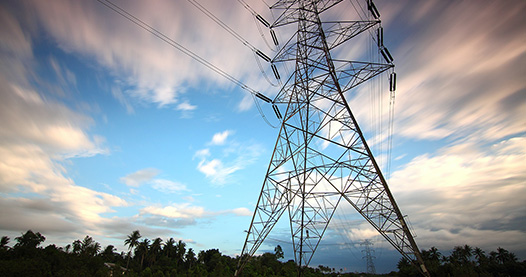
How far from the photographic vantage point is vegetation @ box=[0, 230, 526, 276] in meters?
30.7

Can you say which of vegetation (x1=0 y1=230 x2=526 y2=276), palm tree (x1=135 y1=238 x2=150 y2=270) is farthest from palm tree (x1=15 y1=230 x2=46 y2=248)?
palm tree (x1=135 y1=238 x2=150 y2=270)

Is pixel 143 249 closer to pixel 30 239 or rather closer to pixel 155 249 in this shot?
pixel 155 249

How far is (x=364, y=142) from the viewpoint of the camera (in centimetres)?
1501

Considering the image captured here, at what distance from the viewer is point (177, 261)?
6500 centimetres

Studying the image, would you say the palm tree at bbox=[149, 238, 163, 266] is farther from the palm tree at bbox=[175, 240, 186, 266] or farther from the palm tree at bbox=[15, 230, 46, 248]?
the palm tree at bbox=[15, 230, 46, 248]

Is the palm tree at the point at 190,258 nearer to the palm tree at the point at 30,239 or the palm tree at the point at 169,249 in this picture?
the palm tree at the point at 169,249

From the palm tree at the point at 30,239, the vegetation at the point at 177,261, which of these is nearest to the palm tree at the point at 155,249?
the vegetation at the point at 177,261

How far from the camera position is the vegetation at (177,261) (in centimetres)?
3073

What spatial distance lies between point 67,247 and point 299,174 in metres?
81.4

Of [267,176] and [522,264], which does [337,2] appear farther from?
[522,264]

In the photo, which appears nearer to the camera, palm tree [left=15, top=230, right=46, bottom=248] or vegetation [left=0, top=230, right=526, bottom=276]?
vegetation [left=0, top=230, right=526, bottom=276]

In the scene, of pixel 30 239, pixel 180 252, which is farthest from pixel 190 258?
pixel 30 239

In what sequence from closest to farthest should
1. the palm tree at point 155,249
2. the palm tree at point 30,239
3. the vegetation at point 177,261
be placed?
the vegetation at point 177,261, the palm tree at point 30,239, the palm tree at point 155,249

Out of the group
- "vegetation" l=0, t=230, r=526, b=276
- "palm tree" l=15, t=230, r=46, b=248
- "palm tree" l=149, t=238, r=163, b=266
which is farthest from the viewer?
"palm tree" l=149, t=238, r=163, b=266
